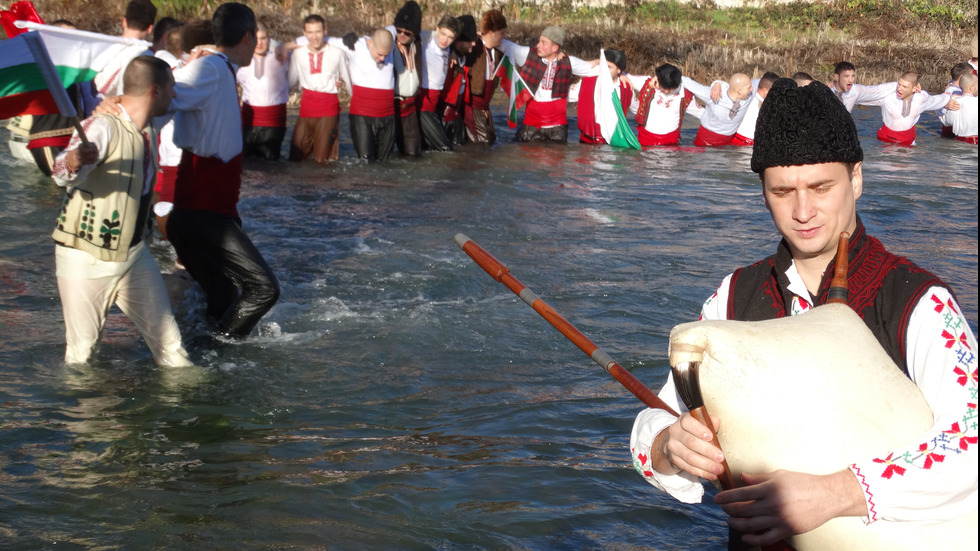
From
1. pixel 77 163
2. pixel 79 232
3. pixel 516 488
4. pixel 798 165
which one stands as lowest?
pixel 516 488

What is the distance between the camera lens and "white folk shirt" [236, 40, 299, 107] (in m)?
11.1

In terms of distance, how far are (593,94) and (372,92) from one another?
12.7ft

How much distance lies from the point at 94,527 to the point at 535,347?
2.98m

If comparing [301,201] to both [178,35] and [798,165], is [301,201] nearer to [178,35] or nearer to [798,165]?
[178,35]

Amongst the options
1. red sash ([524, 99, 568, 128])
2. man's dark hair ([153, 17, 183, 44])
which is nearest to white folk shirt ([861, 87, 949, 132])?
red sash ([524, 99, 568, 128])

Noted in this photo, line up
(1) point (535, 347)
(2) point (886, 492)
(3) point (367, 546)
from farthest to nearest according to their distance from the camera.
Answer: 1. (1) point (535, 347)
2. (3) point (367, 546)
3. (2) point (886, 492)

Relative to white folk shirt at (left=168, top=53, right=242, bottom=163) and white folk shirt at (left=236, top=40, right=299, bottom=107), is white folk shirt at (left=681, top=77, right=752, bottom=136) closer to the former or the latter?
white folk shirt at (left=236, top=40, right=299, bottom=107)

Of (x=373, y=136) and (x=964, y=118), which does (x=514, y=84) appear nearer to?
(x=373, y=136)

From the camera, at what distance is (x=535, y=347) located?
6.16 metres

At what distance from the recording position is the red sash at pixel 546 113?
14.2 metres

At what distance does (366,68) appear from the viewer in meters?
11.5

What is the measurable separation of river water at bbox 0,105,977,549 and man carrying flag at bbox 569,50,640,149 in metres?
3.95

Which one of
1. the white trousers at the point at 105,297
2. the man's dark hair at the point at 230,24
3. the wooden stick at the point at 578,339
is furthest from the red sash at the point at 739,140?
the wooden stick at the point at 578,339

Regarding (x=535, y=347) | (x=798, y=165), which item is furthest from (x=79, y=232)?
(x=798, y=165)
